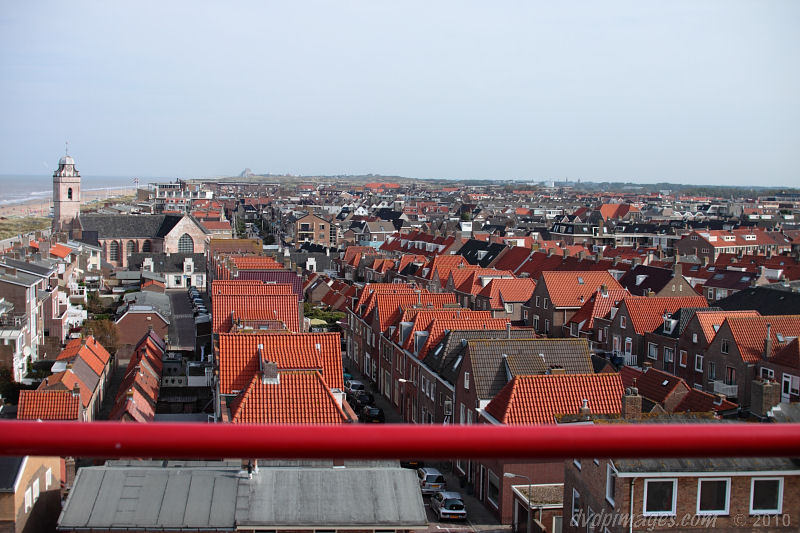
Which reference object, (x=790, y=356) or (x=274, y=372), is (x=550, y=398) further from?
(x=790, y=356)

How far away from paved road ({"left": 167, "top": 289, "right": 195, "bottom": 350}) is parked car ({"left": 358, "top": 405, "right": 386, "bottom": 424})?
28.2 feet

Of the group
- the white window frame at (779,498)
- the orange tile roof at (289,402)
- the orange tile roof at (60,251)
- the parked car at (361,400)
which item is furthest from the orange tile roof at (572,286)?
the orange tile roof at (60,251)

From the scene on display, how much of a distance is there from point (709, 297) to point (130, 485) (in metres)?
31.4

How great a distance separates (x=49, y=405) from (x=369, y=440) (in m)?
16.3

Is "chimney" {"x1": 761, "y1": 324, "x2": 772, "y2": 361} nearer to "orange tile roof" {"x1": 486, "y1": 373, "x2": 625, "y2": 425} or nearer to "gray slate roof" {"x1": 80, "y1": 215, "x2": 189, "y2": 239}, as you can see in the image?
"orange tile roof" {"x1": 486, "y1": 373, "x2": 625, "y2": 425}

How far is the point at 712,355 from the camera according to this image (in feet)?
67.4

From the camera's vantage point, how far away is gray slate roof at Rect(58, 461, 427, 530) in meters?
9.40

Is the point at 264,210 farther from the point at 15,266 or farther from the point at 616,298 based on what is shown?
the point at 616,298

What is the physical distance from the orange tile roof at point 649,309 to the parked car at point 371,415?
792 cm

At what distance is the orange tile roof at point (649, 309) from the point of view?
23.4 m

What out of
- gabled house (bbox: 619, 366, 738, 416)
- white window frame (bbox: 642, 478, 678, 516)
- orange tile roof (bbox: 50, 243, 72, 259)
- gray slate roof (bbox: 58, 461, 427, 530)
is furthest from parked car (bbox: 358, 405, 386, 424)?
orange tile roof (bbox: 50, 243, 72, 259)

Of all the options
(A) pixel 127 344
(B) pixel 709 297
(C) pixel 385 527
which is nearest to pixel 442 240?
(B) pixel 709 297

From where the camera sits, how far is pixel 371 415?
20391 mm

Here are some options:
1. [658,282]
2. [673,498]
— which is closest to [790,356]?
[658,282]
